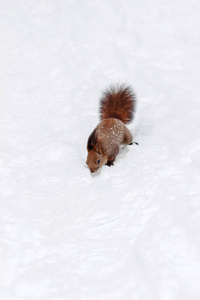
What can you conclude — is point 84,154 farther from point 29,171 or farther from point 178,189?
point 178,189

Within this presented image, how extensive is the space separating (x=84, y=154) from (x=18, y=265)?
2480mm

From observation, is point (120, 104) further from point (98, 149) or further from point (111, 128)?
point (98, 149)

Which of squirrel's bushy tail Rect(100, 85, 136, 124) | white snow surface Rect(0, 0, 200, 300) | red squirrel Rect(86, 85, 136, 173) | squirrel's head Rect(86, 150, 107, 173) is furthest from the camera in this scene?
squirrel's bushy tail Rect(100, 85, 136, 124)

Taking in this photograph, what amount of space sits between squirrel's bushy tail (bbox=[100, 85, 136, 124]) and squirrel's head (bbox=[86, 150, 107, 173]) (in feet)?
3.27

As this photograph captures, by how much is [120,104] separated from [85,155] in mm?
1030

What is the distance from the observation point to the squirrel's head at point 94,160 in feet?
15.3

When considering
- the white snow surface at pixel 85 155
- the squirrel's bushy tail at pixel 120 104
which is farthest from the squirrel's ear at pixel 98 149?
the squirrel's bushy tail at pixel 120 104

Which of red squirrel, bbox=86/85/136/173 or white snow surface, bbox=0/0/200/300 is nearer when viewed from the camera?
white snow surface, bbox=0/0/200/300

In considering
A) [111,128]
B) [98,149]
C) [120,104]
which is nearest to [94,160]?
[98,149]

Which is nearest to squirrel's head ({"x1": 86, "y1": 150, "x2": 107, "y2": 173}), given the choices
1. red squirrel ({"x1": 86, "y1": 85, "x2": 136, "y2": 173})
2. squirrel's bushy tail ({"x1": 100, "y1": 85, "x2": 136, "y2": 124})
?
red squirrel ({"x1": 86, "y1": 85, "x2": 136, "y2": 173})

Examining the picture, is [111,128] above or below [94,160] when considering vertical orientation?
above

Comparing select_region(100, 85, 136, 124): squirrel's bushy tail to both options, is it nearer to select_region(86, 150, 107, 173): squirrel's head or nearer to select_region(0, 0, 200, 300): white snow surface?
select_region(0, 0, 200, 300): white snow surface

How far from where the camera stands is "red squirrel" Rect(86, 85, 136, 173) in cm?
476

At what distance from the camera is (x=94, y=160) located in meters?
4.67
